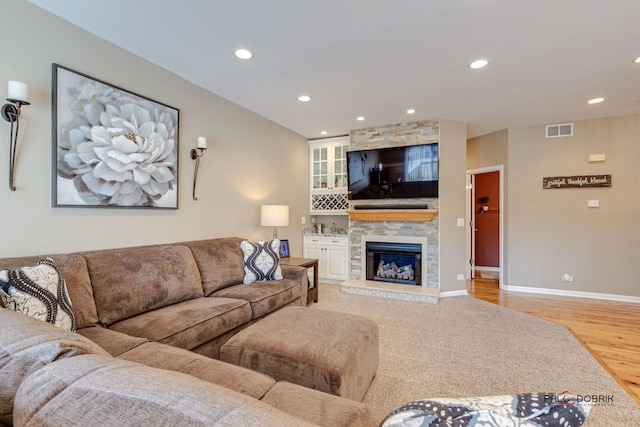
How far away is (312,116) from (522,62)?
2511mm

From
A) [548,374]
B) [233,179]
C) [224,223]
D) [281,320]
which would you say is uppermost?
[233,179]

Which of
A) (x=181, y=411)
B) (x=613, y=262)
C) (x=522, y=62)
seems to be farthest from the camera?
(x=613, y=262)

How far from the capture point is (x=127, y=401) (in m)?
0.50

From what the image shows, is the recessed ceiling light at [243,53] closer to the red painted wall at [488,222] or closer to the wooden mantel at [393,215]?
the wooden mantel at [393,215]

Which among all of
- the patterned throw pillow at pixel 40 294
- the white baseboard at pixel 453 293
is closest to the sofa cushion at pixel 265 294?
the patterned throw pillow at pixel 40 294

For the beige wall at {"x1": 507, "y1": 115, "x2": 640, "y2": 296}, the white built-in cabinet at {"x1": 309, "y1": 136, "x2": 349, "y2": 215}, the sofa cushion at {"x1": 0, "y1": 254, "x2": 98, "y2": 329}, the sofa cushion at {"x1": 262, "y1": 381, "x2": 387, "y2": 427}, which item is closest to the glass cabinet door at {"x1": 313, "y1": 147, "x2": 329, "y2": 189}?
the white built-in cabinet at {"x1": 309, "y1": 136, "x2": 349, "y2": 215}

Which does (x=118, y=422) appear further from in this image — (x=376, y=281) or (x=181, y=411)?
(x=376, y=281)

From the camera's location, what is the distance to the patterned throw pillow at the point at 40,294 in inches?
56.7

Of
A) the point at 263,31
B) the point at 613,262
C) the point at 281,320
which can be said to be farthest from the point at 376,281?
the point at 263,31

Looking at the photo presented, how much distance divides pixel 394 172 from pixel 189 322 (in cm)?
359

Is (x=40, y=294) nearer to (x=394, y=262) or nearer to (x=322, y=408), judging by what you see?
(x=322, y=408)

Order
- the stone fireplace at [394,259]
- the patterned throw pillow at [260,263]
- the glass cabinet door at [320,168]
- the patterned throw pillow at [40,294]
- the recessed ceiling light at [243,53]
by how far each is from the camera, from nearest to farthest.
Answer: the patterned throw pillow at [40,294] < the recessed ceiling light at [243,53] < the patterned throw pillow at [260,263] < the stone fireplace at [394,259] < the glass cabinet door at [320,168]

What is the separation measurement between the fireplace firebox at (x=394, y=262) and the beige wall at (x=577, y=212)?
1630 millimetres

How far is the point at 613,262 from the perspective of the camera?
13.7ft
